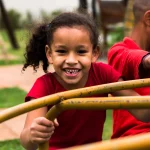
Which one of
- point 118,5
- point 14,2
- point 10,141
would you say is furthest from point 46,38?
point 14,2

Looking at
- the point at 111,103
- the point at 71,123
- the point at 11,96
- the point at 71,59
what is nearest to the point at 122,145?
the point at 111,103

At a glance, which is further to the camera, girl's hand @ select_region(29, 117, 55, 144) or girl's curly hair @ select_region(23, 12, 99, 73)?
girl's curly hair @ select_region(23, 12, 99, 73)

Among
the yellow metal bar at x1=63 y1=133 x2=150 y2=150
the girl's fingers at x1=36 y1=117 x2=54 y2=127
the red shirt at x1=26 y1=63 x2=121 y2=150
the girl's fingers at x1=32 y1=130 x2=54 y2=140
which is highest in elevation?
the yellow metal bar at x1=63 y1=133 x2=150 y2=150

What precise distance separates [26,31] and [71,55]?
30.1 inches

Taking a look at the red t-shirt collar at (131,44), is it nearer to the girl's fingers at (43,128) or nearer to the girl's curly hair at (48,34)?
the girl's curly hair at (48,34)

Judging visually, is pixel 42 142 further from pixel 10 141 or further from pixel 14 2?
pixel 14 2

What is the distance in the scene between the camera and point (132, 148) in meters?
1.02

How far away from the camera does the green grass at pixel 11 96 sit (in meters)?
5.57

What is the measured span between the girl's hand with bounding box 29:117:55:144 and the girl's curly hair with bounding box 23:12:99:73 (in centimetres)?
62

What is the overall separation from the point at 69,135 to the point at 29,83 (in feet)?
15.7

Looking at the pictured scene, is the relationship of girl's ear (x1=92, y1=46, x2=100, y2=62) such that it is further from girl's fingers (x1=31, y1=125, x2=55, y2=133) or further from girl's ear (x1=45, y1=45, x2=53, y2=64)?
girl's fingers (x1=31, y1=125, x2=55, y2=133)

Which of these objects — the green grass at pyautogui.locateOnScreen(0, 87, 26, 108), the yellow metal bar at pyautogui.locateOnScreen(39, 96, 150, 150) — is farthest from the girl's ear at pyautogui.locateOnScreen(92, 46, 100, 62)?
the green grass at pyautogui.locateOnScreen(0, 87, 26, 108)

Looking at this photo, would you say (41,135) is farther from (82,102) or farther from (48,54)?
(48,54)

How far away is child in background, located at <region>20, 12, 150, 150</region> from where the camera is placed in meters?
2.09
